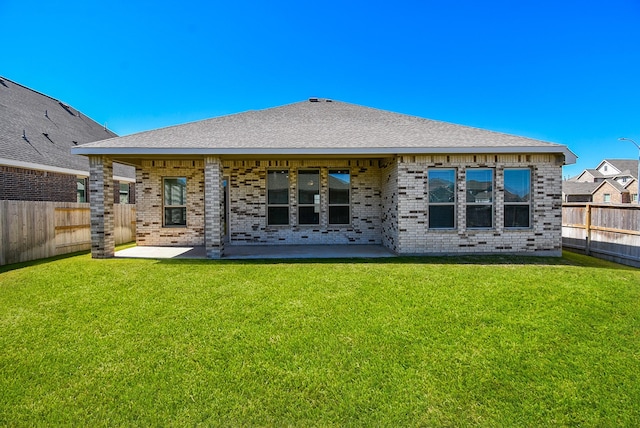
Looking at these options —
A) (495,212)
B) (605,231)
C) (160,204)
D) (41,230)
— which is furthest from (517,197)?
(41,230)

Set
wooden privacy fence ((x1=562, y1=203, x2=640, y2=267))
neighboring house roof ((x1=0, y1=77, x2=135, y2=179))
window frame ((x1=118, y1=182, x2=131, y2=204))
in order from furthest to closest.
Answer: window frame ((x1=118, y1=182, x2=131, y2=204)), neighboring house roof ((x1=0, y1=77, x2=135, y2=179)), wooden privacy fence ((x1=562, y1=203, x2=640, y2=267))

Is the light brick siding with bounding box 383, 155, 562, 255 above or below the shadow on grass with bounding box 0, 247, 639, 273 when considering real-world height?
above

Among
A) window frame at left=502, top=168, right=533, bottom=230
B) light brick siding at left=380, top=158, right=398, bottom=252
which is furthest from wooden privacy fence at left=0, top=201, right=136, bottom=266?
window frame at left=502, top=168, right=533, bottom=230

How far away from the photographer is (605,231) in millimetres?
9445

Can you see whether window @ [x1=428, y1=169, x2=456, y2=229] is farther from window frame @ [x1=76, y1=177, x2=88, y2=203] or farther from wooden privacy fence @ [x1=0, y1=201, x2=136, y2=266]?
window frame @ [x1=76, y1=177, x2=88, y2=203]

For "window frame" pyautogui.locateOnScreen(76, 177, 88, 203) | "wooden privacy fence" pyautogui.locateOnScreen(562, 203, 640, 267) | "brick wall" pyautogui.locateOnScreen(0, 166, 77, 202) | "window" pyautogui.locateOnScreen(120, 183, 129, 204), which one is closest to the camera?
"wooden privacy fence" pyautogui.locateOnScreen(562, 203, 640, 267)

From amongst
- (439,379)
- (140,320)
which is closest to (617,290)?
(439,379)

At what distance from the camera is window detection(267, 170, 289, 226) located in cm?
1108

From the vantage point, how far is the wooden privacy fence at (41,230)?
8.41 meters

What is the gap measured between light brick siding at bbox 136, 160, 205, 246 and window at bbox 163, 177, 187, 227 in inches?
5.8

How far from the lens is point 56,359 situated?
12.2 ft

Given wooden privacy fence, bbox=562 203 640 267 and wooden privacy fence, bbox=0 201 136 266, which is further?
wooden privacy fence, bbox=562 203 640 267

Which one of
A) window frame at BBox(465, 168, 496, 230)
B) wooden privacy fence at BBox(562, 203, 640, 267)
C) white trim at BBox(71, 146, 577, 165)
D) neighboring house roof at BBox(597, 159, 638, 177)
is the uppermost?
neighboring house roof at BBox(597, 159, 638, 177)

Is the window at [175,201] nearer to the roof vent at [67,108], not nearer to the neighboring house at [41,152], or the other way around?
the neighboring house at [41,152]
